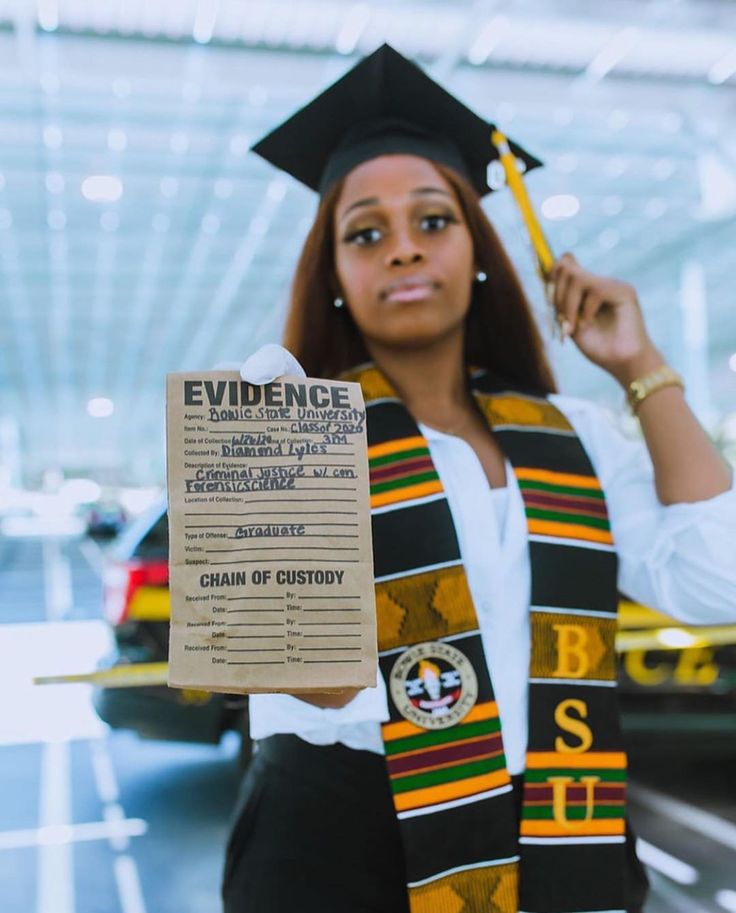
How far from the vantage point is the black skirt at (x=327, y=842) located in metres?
1.25

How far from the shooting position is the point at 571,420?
1.55m

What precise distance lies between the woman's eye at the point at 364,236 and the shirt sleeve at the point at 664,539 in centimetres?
42

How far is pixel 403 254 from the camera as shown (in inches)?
54.5

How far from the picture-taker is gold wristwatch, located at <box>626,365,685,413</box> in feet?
4.64

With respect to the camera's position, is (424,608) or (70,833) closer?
(424,608)

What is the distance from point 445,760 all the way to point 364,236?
729 mm

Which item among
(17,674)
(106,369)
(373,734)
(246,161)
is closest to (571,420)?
(373,734)

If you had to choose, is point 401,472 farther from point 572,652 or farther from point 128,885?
point 128,885

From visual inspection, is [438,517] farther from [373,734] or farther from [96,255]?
[96,255]

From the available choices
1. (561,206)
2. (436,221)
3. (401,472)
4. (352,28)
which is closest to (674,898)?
(401,472)

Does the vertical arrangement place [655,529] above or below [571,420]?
below

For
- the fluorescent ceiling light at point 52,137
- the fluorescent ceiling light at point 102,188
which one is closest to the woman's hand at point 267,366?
the fluorescent ceiling light at point 52,137

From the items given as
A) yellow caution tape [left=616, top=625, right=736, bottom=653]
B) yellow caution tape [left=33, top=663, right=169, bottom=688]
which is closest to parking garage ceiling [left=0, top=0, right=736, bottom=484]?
yellow caution tape [left=33, top=663, right=169, bottom=688]

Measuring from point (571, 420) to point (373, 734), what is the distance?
1.91 feet
